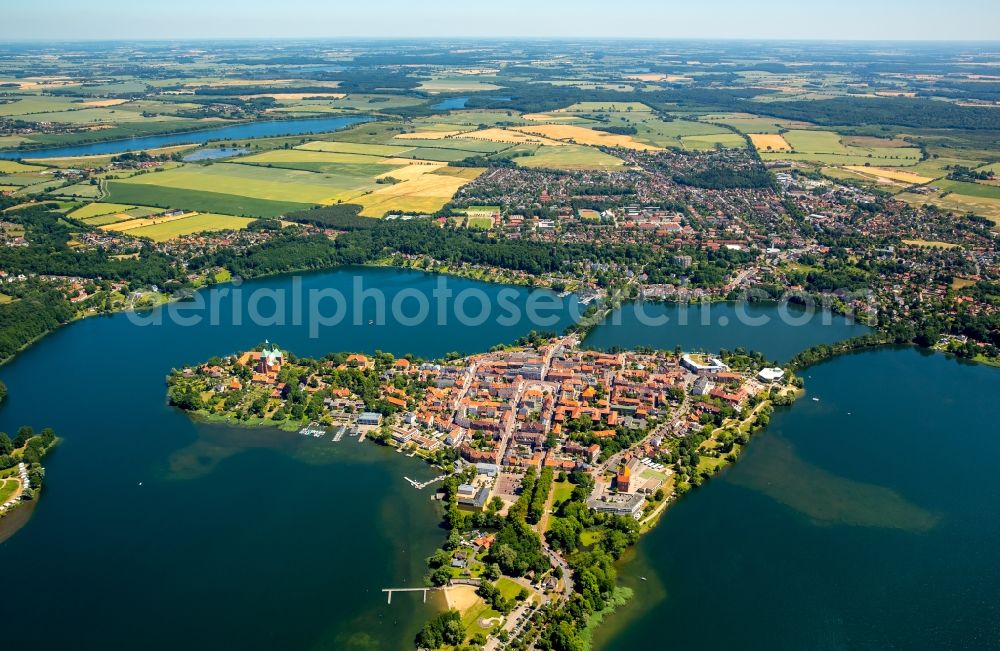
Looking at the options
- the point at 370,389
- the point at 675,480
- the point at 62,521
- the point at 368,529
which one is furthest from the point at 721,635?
the point at 62,521

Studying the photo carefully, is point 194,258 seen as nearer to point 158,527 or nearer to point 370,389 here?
point 370,389

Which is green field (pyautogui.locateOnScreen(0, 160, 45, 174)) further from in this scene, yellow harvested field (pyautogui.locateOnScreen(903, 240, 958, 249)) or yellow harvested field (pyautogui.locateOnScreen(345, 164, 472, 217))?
yellow harvested field (pyautogui.locateOnScreen(903, 240, 958, 249))

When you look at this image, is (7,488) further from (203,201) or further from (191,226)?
(203,201)

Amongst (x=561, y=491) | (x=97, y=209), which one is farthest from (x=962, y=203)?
(x=97, y=209)

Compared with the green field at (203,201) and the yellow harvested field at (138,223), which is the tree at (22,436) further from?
the green field at (203,201)

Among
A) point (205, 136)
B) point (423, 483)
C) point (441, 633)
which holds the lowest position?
point (441, 633)

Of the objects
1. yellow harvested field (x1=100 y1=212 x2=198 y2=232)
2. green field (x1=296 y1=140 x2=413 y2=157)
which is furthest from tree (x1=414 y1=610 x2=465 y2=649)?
green field (x1=296 y1=140 x2=413 y2=157)

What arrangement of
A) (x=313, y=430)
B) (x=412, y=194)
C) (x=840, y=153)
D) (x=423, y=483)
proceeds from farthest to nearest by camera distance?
1. (x=840, y=153)
2. (x=412, y=194)
3. (x=313, y=430)
4. (x=423, y=483)
